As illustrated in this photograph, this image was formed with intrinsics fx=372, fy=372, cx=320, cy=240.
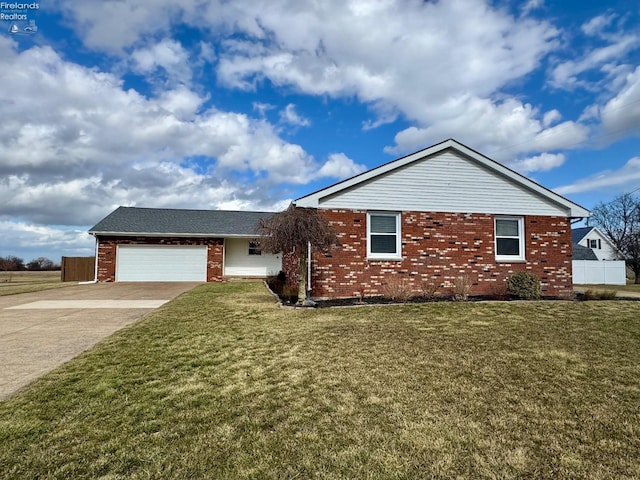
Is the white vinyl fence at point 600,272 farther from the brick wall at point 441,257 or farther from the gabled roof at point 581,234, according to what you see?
the gabled roof at point 581,234

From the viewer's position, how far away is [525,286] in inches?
→ 472

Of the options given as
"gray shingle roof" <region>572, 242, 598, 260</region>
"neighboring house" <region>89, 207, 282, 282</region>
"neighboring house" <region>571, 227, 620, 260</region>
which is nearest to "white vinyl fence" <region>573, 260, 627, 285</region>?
"gray shingle roof" <region>572, 242, 598, 260</region>

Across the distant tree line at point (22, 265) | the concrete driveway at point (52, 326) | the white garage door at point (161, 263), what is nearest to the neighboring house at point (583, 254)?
the white garage door at point (161, 263)

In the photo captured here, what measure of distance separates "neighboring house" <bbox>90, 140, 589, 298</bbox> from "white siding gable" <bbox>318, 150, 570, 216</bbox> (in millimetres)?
34

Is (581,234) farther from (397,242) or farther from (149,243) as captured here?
(149,243)

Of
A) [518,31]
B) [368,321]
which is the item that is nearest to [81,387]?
[368,321]

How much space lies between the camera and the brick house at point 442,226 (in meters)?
12.0

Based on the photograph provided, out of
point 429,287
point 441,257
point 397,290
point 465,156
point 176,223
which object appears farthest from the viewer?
point 176,223

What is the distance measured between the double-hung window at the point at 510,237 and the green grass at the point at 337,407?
20.8 ft

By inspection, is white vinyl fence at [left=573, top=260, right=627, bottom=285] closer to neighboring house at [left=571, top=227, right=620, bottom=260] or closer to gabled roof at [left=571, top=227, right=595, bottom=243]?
gabled roof at [left=571, top=227, right=595, bottom=243]

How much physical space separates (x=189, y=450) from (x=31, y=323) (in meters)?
7.52

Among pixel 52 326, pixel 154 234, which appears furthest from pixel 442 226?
pixel 154 234

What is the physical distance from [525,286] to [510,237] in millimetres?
2038

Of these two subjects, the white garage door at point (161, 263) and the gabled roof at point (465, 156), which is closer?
the gabled roof at point (465, 156)
